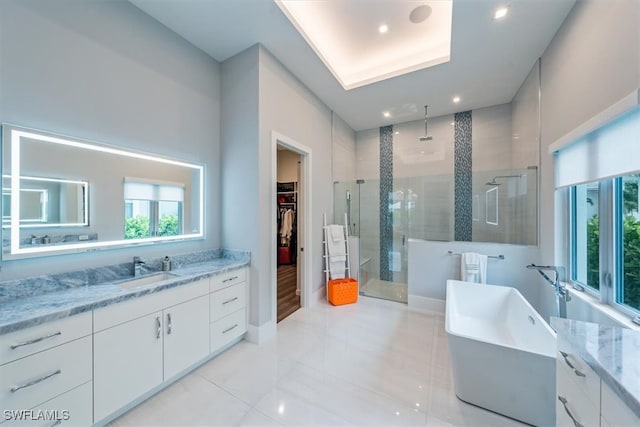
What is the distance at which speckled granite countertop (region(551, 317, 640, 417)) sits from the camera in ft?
2.13

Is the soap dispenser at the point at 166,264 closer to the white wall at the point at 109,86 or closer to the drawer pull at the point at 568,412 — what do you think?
the white wall at the point at 109,86

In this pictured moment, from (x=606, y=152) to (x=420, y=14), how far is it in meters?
1.96

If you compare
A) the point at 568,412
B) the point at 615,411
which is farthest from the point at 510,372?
the point at 615,411

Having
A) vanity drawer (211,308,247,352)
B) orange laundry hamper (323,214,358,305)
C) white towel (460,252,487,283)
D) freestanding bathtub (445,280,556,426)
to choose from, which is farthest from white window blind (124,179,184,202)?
white towel (460,252,487,283)

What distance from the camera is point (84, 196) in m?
1.77

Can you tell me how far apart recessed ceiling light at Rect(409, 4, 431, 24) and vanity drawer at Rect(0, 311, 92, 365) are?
3.54 metres

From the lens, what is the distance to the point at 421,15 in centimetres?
232

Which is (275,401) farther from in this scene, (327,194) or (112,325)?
(327,194)

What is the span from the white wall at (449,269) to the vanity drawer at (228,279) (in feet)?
7.90

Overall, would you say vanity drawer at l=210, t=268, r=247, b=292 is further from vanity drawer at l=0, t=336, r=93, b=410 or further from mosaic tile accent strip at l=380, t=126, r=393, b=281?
mosaic tile accent strip at l=380, t=126, r=393, b=281

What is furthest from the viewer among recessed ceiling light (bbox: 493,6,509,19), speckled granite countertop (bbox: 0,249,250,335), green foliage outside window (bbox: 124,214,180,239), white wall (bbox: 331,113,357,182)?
white wall (bbox: 331,113,357,182)

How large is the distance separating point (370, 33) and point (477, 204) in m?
2.93

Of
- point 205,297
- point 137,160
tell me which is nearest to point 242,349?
point 205,297

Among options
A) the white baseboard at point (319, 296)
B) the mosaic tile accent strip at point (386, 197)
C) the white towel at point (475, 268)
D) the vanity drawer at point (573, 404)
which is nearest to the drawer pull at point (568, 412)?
the vanity drawer at point (573, 404)
